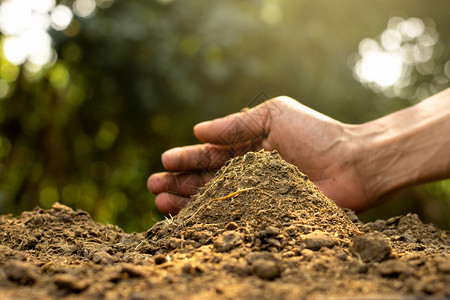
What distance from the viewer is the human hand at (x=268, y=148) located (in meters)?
2.48

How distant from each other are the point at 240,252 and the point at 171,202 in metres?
1.38

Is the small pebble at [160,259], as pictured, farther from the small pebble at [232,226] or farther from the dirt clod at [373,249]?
the dirt clod at [373,249]

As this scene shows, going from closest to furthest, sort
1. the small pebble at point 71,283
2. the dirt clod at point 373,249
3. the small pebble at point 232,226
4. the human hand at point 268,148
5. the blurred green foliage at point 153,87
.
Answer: the small pebble at point 71,283
the dirt clod at point 373,249
the small pebble at point 232,226
the human hand at point 268,148
the blurred green foliage at point 153,87

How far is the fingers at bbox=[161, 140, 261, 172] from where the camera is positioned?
8.22 feet

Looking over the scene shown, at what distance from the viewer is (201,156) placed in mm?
2541

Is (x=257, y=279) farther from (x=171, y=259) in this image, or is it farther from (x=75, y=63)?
(x=75, y=63)

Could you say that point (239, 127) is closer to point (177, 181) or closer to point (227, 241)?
point (177, 181)

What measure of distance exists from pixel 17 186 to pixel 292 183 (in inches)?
135

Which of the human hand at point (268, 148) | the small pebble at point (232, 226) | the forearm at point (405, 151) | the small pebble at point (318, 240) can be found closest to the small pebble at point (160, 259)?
the small pebble at point (232, 226)

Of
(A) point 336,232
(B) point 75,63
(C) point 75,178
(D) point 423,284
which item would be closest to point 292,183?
(A) point 336,232

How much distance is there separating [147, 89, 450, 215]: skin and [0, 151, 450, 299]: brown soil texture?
2.14 ft

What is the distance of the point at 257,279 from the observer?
102 centimetres

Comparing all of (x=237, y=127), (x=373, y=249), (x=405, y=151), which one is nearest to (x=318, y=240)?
(x=373, y=249)

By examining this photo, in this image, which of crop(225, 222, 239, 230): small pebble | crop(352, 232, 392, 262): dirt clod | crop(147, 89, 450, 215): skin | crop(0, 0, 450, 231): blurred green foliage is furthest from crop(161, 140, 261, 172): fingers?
crop(352, 232, 392, 262): dirt clod
